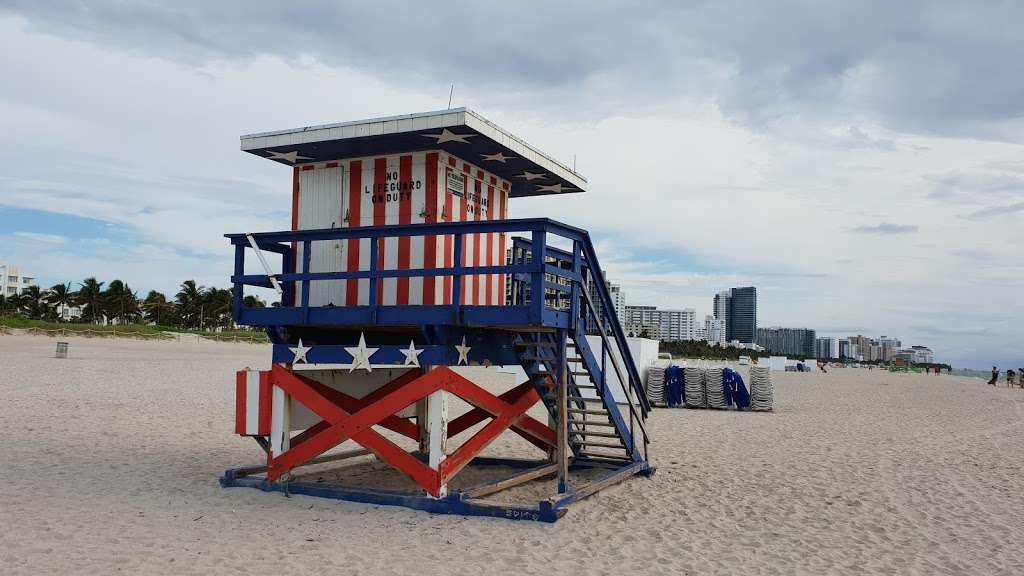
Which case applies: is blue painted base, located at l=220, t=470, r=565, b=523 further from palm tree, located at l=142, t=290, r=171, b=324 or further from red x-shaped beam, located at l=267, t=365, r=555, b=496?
palm tree, located at l=142, t=290, r=171, b=324

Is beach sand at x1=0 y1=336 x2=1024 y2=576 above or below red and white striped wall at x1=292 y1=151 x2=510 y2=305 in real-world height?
below

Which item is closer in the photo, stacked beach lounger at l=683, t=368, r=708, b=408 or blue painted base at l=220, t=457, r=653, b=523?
blue painted base at l=220, t=457, r=653, b=523

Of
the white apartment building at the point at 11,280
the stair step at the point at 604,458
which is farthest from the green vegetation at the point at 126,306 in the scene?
the stair step at the point at 604,458

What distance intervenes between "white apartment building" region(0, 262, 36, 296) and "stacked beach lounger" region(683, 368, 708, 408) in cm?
15822

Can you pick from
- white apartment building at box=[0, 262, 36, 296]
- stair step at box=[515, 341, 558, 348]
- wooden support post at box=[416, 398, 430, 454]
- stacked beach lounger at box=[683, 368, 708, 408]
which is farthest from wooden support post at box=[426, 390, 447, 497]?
white apartment building at box=[0, 262, 36, 296]

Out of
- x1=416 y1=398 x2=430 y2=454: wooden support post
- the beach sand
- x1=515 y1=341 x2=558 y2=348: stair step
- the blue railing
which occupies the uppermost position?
the blue railing

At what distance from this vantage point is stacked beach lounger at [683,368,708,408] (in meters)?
23.6

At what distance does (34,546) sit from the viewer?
6.81 metres

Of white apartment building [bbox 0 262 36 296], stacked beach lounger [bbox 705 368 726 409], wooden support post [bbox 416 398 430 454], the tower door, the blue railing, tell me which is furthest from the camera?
white apartment building [bbox 0 262 36 296]

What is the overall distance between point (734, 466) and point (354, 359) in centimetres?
664

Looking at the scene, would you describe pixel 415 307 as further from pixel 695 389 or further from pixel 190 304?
pixel 190 304

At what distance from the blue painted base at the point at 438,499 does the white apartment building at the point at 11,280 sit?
164649 mm

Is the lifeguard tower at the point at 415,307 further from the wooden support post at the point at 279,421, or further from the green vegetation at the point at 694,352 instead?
the green vegetation at the point at 694,352

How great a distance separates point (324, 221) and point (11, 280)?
176m
